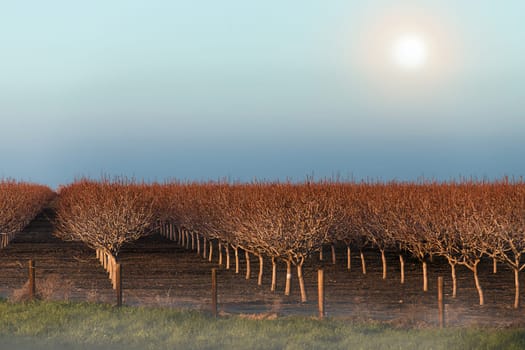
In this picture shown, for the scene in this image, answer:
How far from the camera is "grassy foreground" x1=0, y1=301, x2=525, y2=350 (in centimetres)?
1906

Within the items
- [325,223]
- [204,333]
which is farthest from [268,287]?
[204,333]

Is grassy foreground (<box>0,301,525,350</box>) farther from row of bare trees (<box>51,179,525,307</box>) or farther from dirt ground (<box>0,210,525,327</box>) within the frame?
row of bare trees (<box>51,179,525,307</box>)

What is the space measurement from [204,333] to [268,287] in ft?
59.9

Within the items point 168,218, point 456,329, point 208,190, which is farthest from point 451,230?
point 168,218

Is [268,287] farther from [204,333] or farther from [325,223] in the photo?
[204,333]

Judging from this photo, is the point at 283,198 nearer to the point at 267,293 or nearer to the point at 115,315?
the point at 267,293

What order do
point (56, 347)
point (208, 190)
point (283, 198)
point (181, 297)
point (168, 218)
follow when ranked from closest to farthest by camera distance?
point (56, 347)
point (181, 297)
point (283, 198)
point (208, 190)
point (168, 218)

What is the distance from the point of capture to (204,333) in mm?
20266

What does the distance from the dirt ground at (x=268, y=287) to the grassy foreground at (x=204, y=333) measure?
319cm

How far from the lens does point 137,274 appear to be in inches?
1751

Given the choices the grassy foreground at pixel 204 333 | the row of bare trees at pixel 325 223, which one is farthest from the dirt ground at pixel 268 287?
the grassy foreground at pixel 204 333

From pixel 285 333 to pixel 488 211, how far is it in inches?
686

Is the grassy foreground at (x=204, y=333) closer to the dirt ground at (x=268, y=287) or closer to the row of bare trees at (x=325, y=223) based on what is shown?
the dirt ground at (x=268, y=287)

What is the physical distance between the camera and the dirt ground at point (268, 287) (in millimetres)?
30250
